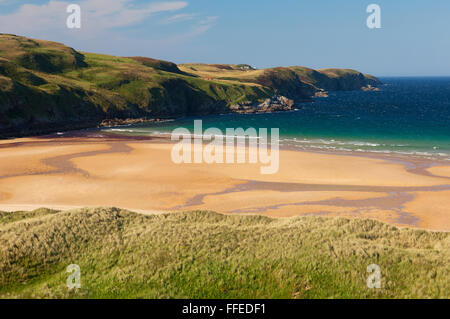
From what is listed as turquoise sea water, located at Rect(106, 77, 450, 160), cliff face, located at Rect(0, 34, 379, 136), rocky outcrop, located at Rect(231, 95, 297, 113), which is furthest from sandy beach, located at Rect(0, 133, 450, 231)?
rocky outcrop, located at Rect(231, 95, 297, 113)

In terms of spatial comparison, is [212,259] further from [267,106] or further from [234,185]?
[267,106]

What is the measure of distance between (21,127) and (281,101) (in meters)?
79.2

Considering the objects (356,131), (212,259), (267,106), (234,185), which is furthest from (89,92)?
(212,259)

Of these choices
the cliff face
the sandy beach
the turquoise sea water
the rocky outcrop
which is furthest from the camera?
the rocky outcrop

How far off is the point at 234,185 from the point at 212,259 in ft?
66.6

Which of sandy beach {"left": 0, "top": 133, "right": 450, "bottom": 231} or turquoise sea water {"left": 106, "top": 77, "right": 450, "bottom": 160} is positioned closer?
sandy beach {"left": 0, "top": 133, "right": 450, "bottom": 231}

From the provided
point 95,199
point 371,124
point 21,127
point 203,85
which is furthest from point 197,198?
point 203,85

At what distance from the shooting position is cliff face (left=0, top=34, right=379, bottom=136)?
6825 centimetres

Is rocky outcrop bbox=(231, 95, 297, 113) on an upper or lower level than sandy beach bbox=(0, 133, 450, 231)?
upper

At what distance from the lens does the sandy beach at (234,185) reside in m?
27.1

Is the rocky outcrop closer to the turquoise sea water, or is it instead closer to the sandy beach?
the turquoise sea water

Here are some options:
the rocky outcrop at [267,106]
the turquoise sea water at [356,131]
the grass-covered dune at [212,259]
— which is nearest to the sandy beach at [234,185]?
the turquoise sea water at [356,131]

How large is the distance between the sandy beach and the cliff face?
22.3 meters
